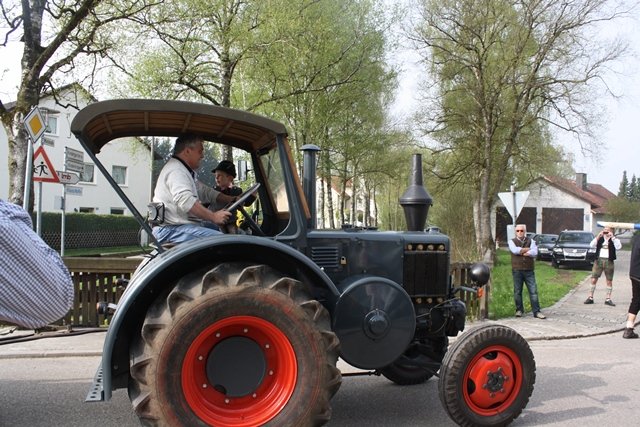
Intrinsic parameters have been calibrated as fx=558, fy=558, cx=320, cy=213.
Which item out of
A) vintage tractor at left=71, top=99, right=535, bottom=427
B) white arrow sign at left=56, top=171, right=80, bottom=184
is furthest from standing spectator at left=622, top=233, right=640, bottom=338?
white arrow sign at left=56, top=171, right=80, bottom=184

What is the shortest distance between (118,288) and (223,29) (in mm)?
8087

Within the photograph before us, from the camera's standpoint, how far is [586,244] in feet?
80.2

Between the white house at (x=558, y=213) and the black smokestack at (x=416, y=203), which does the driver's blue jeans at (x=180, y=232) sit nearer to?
the black smokestack at (x=416, y=203)

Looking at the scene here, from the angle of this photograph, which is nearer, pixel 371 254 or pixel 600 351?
pixel 371 254

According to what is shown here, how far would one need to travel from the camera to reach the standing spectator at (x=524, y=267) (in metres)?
10.3

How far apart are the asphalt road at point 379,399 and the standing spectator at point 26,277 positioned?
5.03 ft

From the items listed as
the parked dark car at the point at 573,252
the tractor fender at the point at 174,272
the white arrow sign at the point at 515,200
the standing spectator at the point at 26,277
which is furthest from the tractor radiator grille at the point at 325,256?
the parked dark car at the point at 573,252

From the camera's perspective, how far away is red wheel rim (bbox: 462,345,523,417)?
3967mm

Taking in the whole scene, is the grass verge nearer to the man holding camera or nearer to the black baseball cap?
the man holding camera

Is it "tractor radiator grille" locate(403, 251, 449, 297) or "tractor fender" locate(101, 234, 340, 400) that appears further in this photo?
"tractor radiator grille" locate(403, 251, 449, 297)

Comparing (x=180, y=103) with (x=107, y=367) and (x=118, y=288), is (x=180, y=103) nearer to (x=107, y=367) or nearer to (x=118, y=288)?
(x=107, y=367)

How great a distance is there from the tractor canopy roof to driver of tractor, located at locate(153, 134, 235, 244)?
0.66 feet

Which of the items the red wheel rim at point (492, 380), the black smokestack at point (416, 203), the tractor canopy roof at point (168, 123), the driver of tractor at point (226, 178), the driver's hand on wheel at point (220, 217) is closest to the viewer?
the tractor canopy roof at point (168, 123)

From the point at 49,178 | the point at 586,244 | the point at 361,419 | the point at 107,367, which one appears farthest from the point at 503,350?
the point at 586,244
